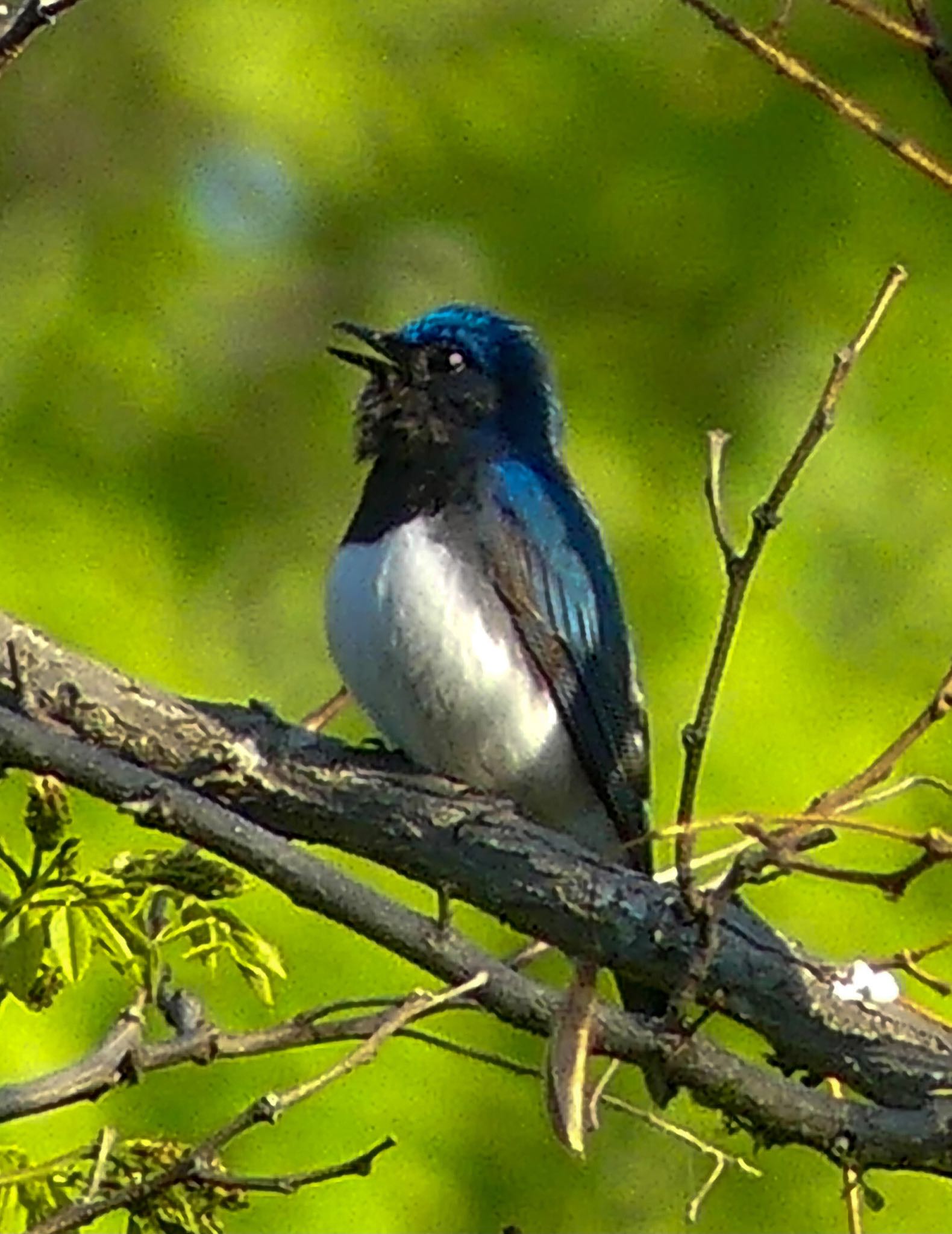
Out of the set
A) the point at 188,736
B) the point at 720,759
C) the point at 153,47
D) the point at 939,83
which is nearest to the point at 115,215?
the point at 153,47

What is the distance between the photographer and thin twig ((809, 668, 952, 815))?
225 centimetres

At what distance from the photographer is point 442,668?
3.69 m

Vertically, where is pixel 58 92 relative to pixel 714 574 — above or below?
above

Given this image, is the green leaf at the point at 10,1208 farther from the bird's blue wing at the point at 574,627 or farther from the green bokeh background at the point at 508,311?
the green bokeh background at the point at 508,311

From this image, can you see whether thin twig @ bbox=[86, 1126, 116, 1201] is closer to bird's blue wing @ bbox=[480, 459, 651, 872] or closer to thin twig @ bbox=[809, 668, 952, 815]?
thin twig @ bbox=[809, 668, 952, 815]

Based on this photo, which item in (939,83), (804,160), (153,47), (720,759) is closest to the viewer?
(939,83)

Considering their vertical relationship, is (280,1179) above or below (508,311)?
below

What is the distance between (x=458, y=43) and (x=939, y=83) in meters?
4.44

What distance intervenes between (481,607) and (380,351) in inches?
19.4

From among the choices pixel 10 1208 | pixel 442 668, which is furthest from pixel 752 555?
pixel 442 668

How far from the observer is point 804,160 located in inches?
241

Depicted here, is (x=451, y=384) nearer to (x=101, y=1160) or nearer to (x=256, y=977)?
(x=256, y=977)

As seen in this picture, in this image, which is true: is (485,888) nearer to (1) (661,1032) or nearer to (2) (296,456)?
(1) (661,1032)

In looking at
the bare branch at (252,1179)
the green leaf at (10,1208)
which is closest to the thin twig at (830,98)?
the bare branch at (252,1179)
